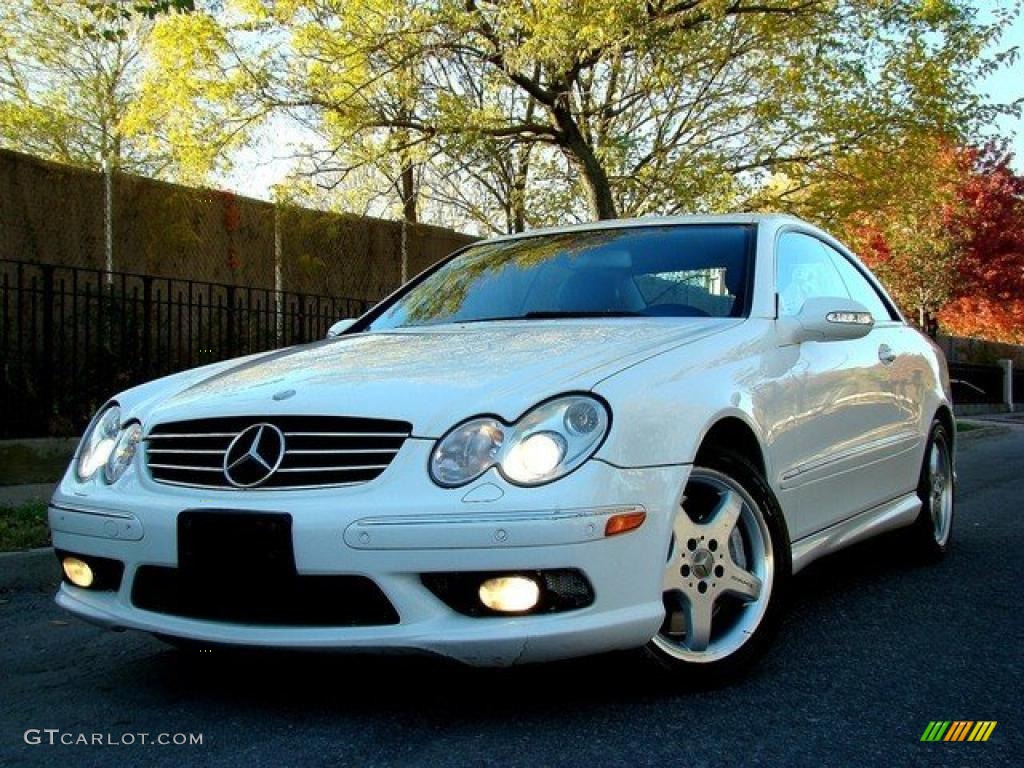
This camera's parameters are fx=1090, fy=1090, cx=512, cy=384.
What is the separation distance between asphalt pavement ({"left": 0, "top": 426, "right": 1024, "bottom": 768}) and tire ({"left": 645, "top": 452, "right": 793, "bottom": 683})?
0.37 feet

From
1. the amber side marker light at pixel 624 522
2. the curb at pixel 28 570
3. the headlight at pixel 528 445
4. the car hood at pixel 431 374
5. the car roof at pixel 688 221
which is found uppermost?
the car roof at pixel 688 221

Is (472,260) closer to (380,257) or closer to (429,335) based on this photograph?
(429,335)

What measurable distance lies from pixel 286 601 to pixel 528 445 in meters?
0.73

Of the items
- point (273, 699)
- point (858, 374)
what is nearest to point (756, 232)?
point (858, 374)

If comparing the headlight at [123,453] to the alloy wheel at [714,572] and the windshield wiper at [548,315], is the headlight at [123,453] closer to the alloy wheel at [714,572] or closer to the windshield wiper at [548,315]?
the windshield wiper at [548,315]

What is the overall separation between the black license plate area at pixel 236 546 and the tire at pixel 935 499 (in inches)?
136

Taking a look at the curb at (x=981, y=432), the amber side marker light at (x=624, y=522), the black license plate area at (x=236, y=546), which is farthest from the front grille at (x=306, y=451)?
the curb at (x=981, y=432)

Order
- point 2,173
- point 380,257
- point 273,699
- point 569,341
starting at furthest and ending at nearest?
1. point 380,257
2. point 2,173
3. point 569,341
4. point 273,699

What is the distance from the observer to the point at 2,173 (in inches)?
370

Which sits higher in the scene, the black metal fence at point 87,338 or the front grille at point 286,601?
the black metal fence at point 87,338

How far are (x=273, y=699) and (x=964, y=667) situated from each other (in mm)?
2118

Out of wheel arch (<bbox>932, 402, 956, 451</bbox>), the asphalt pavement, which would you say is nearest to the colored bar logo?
the asphalt pavement

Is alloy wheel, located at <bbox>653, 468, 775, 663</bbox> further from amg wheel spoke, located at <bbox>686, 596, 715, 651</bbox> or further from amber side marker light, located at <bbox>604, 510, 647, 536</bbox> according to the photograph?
amber side marker light, located at <bbox>604, 510, 647, 536</bbox>

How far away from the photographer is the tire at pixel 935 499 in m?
5.16
